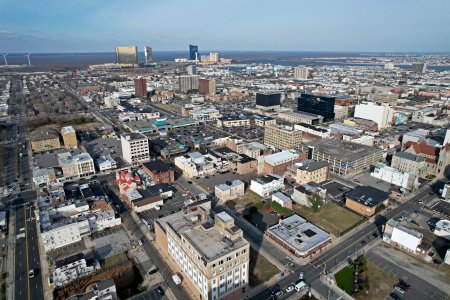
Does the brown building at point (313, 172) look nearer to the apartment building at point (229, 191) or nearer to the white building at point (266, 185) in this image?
the white building at point (266, 185)

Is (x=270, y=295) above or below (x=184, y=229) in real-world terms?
below

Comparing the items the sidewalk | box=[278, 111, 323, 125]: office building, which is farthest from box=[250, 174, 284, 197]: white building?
box=[278, 111, 323, 125]: office building

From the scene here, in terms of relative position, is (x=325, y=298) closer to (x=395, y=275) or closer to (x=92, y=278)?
(x=395, y=275)

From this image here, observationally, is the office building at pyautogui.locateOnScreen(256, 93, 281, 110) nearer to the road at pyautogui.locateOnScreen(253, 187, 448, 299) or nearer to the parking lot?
the road at pyautogui.locateOnScreen(253, 187, 448, 299)

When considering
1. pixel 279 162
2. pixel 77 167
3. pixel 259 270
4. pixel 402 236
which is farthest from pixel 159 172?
pixel 402 236

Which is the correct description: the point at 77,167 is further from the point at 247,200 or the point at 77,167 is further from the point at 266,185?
the point at 266,185

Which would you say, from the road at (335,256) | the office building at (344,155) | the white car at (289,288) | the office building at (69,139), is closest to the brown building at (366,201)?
the road at (335,256)

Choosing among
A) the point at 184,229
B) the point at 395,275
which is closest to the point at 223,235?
the point at 184,229
